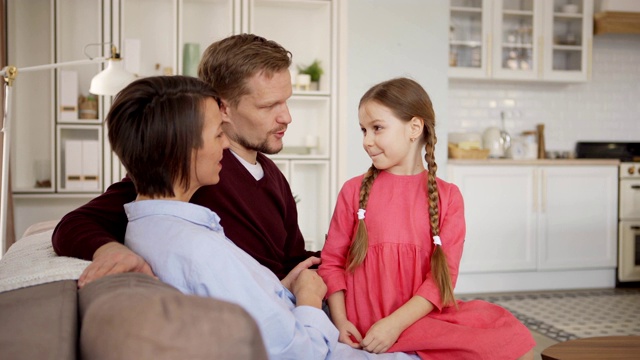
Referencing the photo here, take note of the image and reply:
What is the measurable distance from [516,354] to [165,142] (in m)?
0.94

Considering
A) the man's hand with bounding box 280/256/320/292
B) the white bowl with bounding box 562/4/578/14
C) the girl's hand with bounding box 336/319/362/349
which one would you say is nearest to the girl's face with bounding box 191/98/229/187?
the man's hand with bounding box 280/256/320/292

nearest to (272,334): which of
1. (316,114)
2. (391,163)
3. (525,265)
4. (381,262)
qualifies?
(381,262)

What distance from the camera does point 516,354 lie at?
1.61 m

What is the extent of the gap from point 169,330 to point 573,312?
4.37 m

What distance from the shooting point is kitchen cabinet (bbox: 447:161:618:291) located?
5.29 m

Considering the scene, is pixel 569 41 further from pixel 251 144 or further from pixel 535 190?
pixel 251 144

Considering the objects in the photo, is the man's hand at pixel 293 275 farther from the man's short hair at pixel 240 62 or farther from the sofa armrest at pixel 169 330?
the sofa armrest at pixel 169 330

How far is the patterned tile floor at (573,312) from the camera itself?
4.04 m

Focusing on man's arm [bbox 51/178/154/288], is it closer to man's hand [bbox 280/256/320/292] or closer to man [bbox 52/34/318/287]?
man [bbox 52/34/318/287]

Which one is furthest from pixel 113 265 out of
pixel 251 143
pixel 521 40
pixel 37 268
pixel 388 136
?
pixel 521 40

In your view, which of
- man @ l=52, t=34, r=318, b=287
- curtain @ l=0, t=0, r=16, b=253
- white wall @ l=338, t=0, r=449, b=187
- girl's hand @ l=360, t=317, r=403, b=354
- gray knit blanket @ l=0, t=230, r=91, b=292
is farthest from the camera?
white wall @ l=338, t=0, r=449, b=187

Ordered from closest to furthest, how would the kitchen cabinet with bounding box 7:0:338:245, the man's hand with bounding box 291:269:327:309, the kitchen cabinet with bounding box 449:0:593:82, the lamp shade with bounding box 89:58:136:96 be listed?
the man's hand with bounding box 291:269:327:309 < the lamp shade with bounding box 89:58:136:96 < the kitchen cabinet with bounding box 7:0:338:245 < the kitchen cabinet with bounding box 449:0:593:82

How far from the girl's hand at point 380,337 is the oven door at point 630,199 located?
14.8ft

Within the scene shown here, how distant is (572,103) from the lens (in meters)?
6.29
